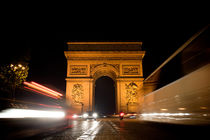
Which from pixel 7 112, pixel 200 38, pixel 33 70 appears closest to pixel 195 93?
pixel 200 38

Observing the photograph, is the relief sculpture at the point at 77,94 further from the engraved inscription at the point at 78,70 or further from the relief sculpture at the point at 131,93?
the relief sculpture at the point at 131,93

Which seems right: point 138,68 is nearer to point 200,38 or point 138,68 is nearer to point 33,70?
point 33,70

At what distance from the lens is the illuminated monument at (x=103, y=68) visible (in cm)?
2670

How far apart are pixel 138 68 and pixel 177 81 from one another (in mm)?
22030

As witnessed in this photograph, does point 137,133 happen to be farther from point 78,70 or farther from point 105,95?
point 105,95

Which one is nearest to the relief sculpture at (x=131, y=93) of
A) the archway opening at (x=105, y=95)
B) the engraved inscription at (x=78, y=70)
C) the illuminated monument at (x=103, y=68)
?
the illuminated monument at (x=103, y=68)

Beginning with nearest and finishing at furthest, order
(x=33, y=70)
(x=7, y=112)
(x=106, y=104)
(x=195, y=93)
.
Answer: (x=7, y=112) → (x=195, y=93) → (x=33, y=70) → (x=106, y=104)

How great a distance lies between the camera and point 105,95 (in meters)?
45.2

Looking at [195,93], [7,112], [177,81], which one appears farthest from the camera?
[177,81]

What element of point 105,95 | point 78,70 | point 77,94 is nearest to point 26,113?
point 77,94

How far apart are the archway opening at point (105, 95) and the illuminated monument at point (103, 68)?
627 inches

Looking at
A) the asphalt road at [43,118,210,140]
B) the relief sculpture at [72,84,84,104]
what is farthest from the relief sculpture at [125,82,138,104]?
the asphalt road at [43,118,210,140]

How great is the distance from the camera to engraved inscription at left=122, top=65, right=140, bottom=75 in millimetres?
27734

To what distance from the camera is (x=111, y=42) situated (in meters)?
28.3
